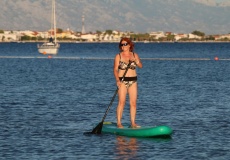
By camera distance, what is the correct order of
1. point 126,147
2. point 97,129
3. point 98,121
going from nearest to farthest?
point 126,147, point 97,129, point 98,121

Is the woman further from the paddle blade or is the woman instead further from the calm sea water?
the calm sea water

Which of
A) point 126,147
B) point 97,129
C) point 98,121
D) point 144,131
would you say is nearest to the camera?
point 126,147

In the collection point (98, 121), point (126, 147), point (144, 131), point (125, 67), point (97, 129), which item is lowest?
point (98, 121)

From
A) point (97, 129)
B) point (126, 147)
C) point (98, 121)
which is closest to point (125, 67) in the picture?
point (97, 129)

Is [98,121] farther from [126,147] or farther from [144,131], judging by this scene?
[126,147]

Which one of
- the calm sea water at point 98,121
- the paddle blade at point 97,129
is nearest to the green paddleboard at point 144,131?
the calm sea water at point 98,121

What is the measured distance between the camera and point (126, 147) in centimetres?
2138

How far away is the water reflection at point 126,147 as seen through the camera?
66.3 ft

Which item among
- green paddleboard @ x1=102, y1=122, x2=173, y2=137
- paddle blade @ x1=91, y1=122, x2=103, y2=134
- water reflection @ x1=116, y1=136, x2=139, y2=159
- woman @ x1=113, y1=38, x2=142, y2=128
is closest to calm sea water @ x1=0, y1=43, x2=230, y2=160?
water reflection @ x1=116, y1=136, x2=139, y2=159

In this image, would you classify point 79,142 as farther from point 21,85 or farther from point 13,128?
point 21,85

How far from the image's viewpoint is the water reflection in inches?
795

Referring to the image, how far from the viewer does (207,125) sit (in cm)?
2609

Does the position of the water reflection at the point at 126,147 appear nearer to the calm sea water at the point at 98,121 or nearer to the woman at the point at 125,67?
the calm sea water at the point at 98,121

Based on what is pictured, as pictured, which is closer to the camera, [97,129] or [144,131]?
[144,131]
